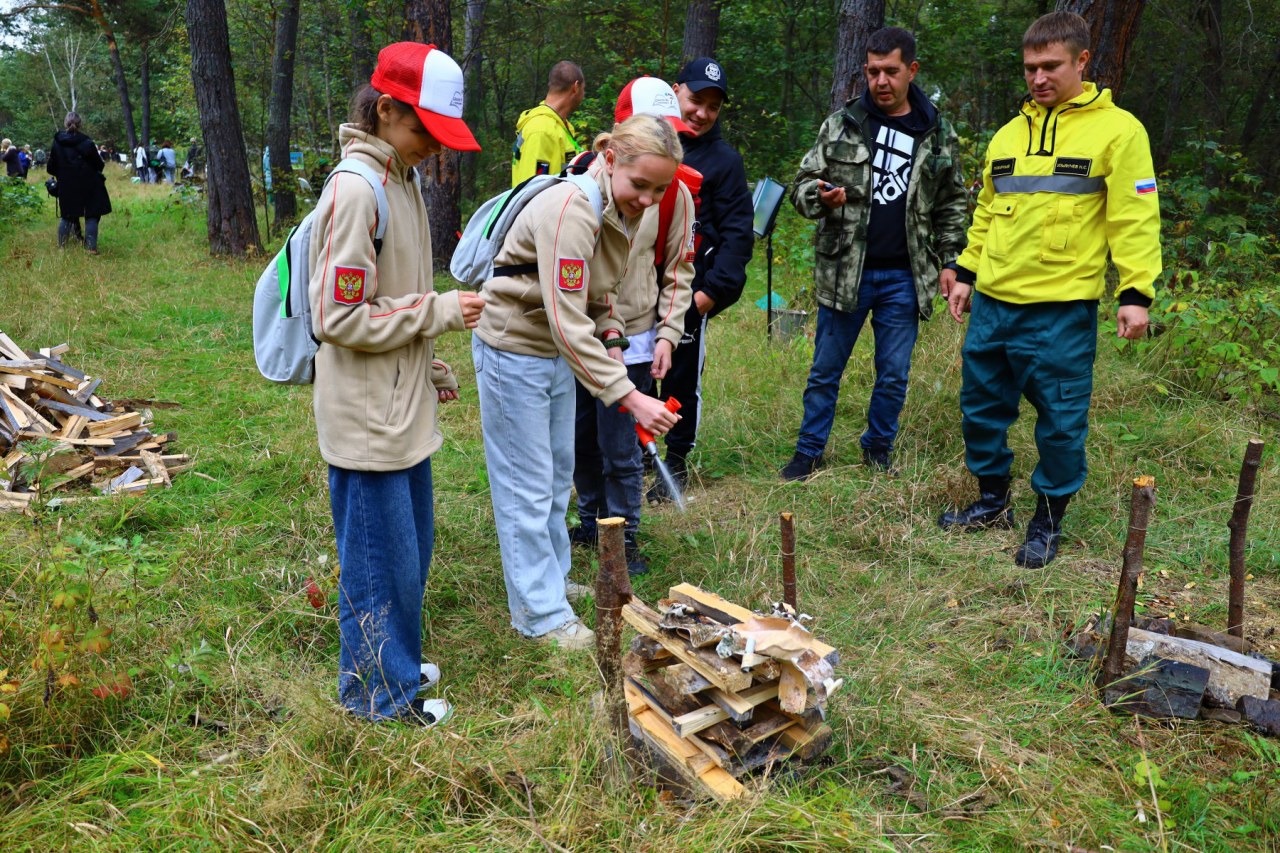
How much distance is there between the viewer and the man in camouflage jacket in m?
4.73

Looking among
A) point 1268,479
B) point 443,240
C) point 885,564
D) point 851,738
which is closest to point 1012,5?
point 443,240

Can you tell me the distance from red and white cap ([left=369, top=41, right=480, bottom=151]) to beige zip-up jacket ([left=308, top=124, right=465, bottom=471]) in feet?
0.46

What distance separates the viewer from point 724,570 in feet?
13.0

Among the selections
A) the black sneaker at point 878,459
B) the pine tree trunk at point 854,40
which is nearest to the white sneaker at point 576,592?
the black sneaker at point 878,459

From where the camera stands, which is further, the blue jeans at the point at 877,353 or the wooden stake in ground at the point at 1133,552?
the blue jeans at the point at 877,353

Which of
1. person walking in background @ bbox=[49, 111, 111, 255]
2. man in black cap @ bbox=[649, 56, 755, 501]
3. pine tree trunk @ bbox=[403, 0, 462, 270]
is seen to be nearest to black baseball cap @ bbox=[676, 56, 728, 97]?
man in black cap @ bbox=[649, 56, 755, 501]

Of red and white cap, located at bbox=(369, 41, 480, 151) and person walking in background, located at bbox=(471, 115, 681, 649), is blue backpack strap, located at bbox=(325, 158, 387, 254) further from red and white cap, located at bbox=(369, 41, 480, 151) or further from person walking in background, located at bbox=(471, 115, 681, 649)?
person walking in background, located at bbox=(471, 115, 681, 649)

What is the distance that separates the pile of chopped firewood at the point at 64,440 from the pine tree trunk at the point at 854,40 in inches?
222

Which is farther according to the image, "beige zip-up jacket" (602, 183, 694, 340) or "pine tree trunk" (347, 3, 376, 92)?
"pine tree trunk" (347, 3, 376, 92)

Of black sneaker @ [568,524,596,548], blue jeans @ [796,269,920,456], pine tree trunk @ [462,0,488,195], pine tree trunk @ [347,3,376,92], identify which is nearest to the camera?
black sneaker @ [568,524,596,548]

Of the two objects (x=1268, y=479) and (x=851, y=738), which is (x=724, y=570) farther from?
(x=1268, y=479)

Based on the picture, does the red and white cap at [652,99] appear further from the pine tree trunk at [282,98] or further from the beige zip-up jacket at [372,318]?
the pine tree trunk at [282,98]

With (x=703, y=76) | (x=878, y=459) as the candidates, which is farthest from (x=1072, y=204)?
(x=703, y=76)

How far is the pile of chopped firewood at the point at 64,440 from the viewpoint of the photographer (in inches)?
185
